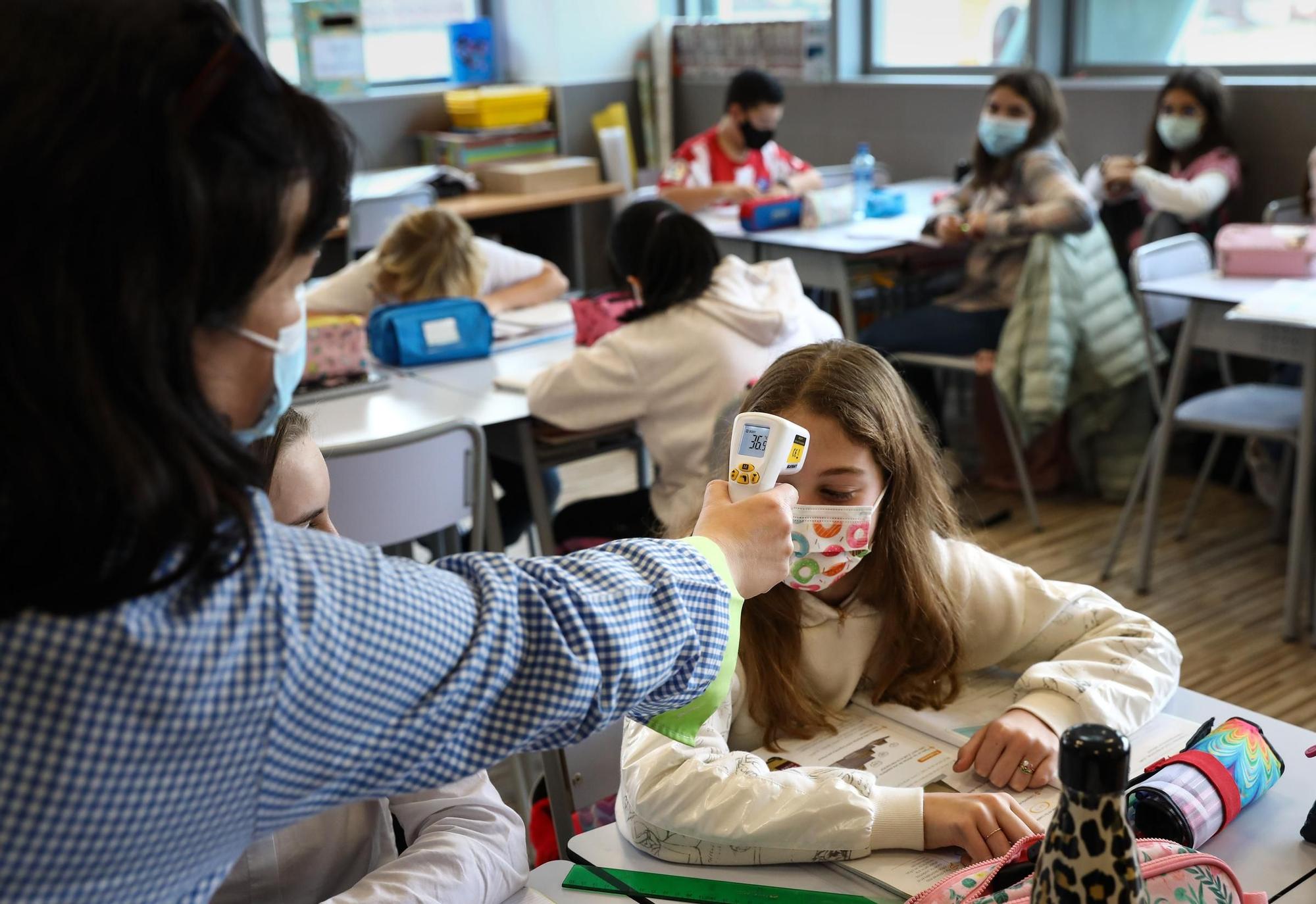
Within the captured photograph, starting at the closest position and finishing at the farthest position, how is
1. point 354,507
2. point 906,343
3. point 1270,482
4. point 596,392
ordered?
point 354,507 → point 596,392 → point 1270,482 → point 906,343

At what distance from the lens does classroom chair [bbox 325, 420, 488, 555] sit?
223cm

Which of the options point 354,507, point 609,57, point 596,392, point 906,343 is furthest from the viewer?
point 609,57

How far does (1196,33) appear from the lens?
4625mm

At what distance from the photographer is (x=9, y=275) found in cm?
61

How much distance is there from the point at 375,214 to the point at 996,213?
2.26m

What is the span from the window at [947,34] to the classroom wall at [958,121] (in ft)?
0.49

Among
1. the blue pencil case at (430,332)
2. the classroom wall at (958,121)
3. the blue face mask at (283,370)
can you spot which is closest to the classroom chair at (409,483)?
the blue pencil case at (430,332)

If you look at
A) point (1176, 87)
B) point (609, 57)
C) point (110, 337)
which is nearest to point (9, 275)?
point (110, 337)

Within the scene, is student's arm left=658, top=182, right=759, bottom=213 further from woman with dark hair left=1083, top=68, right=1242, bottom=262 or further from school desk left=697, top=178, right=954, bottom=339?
woman with dark hair left=1083, top=68, right=1242, bottom=262

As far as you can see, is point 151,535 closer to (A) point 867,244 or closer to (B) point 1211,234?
(A) point 867,244

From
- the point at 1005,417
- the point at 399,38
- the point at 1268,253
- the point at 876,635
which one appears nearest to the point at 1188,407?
the point at 1268,253

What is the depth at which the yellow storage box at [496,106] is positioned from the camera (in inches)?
245

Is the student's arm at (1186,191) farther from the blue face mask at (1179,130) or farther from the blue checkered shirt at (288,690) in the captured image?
the blue checkered shirt at (288,690)

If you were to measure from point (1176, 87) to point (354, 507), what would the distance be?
3216 mm
